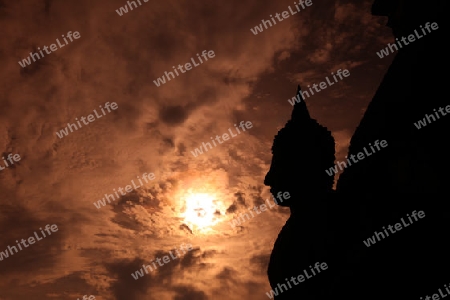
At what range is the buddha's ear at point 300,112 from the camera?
13.0 meters

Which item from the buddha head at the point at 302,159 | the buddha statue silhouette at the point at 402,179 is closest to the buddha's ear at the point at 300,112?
the buddha head at the point at 302,159

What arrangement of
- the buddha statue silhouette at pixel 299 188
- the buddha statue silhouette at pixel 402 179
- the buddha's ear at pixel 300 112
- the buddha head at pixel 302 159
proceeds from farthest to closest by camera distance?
the buddha's ear at pixel 300 112, the buddha head at pixel 302 159, the buddha statue silhouette at pixel 299 188, the buddha statue silhouette at pixel 402 179

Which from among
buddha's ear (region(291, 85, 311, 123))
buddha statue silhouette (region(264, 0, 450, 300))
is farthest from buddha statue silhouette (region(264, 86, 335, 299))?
buddha statue silhouette (region(264, 0, 450, 300))

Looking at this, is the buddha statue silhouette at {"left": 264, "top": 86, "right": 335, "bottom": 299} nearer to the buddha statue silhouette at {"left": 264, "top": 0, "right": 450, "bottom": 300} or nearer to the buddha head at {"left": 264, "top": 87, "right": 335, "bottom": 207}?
the buddha head at {"left": 264, "top": 87, "right": 335, "bottom": 207}

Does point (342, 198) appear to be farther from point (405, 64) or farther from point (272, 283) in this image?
point (272, 283)

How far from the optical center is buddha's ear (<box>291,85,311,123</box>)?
13.0 metres

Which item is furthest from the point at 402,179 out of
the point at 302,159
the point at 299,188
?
the point at 299,188

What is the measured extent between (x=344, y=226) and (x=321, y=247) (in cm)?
238

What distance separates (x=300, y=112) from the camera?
43.3ft

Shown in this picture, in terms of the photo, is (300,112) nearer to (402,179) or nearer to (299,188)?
(299,188)

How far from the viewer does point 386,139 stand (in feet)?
19.2

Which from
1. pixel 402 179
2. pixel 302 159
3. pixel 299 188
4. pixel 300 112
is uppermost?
pixel 300 112

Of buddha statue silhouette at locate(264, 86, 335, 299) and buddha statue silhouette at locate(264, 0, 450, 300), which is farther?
buddha statue silhouette at locate(264, 86, 335, 299)

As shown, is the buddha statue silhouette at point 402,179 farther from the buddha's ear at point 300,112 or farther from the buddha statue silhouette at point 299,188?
the buddha's ear at point 300,112
